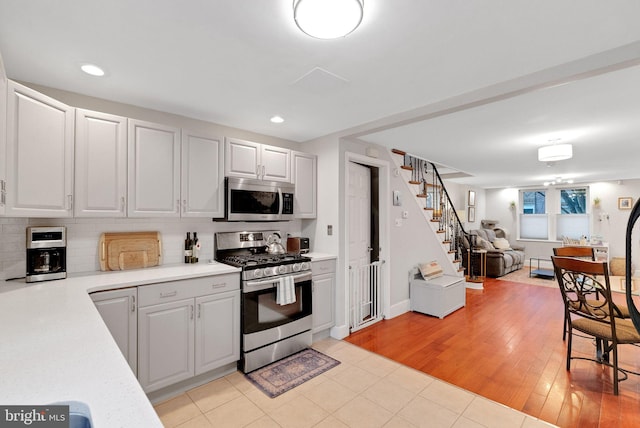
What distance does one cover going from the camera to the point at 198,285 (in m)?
2.44

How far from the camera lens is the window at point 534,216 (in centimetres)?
875

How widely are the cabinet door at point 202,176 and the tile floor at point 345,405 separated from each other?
1.56 metres

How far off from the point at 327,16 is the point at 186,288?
7.01 ft

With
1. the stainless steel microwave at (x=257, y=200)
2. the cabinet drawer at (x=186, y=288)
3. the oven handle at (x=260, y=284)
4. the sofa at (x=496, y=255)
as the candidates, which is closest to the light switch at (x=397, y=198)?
the stainless steel microwave at (x=257, y=200)

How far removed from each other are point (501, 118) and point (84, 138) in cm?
377

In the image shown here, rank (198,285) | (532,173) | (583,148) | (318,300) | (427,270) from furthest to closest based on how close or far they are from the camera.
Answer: (532,173)
(427,270)
(583,148)
(318,300)
(198,285)

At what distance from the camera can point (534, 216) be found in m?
8.90

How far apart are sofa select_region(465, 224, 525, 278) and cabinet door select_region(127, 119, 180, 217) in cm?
583

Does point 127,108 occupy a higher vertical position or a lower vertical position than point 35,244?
higher

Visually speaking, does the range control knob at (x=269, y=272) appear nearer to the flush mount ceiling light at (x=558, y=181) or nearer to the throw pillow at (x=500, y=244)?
the throw pillow at (x=500, y=244)

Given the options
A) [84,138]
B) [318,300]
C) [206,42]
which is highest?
[206,42]

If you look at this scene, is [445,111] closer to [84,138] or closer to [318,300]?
[318,300]

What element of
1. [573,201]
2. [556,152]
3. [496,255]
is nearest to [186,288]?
[556,152]

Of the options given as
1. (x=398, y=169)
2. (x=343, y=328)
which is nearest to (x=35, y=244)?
(x=343, y=328)
